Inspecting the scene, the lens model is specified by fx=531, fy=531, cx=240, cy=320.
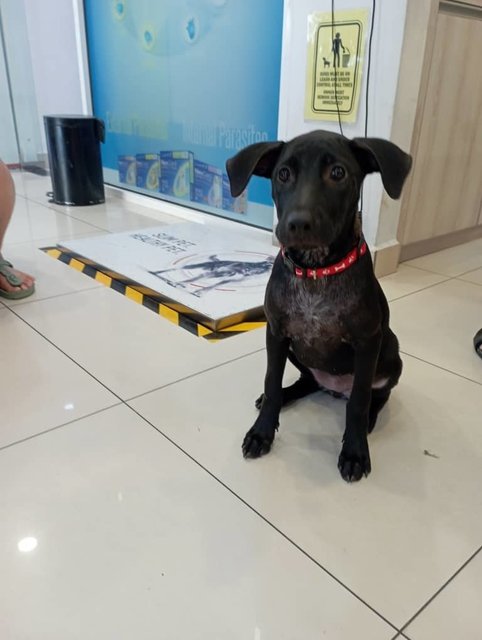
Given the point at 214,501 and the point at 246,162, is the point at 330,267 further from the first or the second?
the point at 214,501

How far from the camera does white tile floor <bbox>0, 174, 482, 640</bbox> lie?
2.53 feet

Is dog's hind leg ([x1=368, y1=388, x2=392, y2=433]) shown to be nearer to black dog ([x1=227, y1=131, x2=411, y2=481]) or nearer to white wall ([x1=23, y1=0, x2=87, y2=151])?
black dog ([x1=227, y1=131, x2=411, y2=481])

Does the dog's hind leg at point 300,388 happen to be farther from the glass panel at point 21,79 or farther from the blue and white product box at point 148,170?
the glass panel at point 21,79

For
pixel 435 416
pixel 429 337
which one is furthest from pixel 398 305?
pixel 435 416

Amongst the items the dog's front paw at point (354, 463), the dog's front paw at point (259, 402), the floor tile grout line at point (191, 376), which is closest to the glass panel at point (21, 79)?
the floor tile grout line at point (191, 376)

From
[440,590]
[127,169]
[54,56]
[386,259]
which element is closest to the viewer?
[440,590]

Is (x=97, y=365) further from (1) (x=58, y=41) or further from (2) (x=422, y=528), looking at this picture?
(1) (x=58, y=41)

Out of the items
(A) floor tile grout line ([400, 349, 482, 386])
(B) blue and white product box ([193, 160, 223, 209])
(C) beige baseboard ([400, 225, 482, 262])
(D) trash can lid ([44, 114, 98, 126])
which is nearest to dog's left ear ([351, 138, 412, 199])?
(A) floor tile grout line ([400, 349, 482, 386])

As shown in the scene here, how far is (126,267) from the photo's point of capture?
2133 mm

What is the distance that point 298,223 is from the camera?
82cm

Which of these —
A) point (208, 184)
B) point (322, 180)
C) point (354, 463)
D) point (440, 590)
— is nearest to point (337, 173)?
point (322, 180)

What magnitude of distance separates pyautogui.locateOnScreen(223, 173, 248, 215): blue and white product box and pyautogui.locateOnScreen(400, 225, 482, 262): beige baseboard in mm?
850

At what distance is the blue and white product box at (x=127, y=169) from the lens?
136 inches

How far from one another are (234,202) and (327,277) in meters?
1.92
